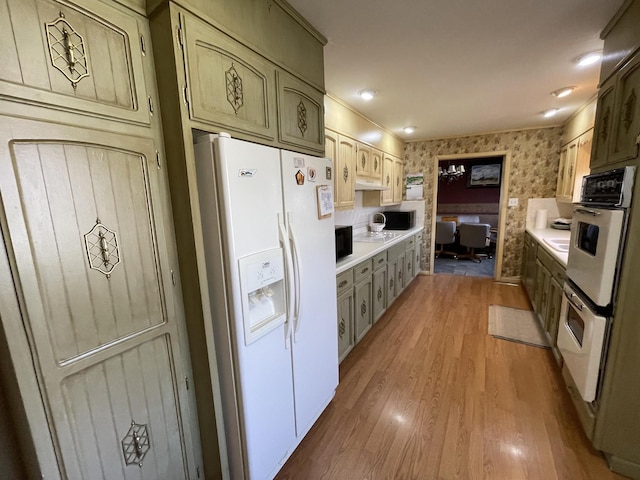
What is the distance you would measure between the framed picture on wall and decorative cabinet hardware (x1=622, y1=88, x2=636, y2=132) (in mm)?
6315

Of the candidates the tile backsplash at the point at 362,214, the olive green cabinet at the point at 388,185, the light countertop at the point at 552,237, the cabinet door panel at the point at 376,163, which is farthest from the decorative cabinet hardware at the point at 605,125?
the olive green cabinet at the point at 388,185

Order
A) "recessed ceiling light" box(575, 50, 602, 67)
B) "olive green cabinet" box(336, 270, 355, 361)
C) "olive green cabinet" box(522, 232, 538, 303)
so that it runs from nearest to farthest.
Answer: "recessed ceiling light" box(575, 50, 602, 67)
"olive green cabinet" box(336, 270, 355, 361)
"olive green cabinet" box(522, 232, 538, 303)

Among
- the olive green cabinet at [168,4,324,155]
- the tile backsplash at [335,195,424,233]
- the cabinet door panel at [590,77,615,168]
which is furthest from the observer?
the tile backsplash at [335,195,424,233]

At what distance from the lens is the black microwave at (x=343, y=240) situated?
7.87 feet

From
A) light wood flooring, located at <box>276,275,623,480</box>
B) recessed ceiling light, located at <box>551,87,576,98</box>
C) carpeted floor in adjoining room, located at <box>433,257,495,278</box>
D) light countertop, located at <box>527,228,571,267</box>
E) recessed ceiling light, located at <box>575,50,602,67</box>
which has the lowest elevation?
carpeted floor in adjoining room, located at <box>433,257,495,278</box>

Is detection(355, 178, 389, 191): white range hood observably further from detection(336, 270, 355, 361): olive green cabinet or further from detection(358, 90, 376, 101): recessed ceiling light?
detection(336, 270, 355, 361): olive green cabinet

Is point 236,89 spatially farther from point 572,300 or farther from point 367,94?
point 572,300

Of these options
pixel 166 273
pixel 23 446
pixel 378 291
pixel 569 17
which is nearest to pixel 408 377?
pixel 378 291

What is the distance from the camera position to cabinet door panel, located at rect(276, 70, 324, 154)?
1.46 meters

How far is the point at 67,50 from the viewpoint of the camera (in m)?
0.82

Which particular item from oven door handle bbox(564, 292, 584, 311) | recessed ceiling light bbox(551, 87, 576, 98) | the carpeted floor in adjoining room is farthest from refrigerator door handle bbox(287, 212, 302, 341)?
the carpeted floor in adjoining room

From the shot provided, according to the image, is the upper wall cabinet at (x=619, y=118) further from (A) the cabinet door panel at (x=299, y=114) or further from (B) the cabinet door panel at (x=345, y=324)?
(B) the cabinet door panel at (x=345, y=324)

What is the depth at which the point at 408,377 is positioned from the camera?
2.25 metres

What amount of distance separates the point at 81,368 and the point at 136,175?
0.67 meters
